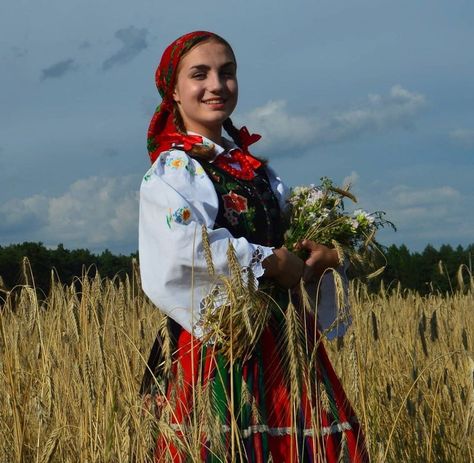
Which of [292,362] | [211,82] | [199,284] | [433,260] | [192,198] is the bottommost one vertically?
[292,362]

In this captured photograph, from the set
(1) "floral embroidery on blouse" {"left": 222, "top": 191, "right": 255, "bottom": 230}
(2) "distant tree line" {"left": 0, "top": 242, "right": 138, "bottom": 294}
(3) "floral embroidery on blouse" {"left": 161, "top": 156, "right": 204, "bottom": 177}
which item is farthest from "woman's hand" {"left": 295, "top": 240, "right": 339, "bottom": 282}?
(2) "distant tree line" {"left": 0, "top": 242, "right": 138, "bottom": 294}

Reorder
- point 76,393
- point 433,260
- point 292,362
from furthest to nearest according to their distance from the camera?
point 433,260 → point 76,393 → point 292,362

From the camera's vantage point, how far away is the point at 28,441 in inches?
112

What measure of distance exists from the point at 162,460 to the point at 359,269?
84 centimetres

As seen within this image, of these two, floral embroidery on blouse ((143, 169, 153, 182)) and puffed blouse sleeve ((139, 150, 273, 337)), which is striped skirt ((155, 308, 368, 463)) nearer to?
puffed blouse sleeve ((139, 150, 273, 337))

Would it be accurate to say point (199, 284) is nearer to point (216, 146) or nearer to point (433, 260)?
point (216, 146)

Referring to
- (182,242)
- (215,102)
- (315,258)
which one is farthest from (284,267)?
(215,102)

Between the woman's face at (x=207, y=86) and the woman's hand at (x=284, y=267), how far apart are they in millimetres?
486

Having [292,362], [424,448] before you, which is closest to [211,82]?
[292,362]

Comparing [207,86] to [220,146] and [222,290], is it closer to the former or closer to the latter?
[220,146]

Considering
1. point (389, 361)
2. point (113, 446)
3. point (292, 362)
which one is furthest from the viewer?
point (389, 361)

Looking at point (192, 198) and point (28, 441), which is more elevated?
point (192, 198)

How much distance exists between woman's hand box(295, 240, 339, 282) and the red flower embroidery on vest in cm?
18

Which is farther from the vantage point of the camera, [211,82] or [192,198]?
[211,82]
